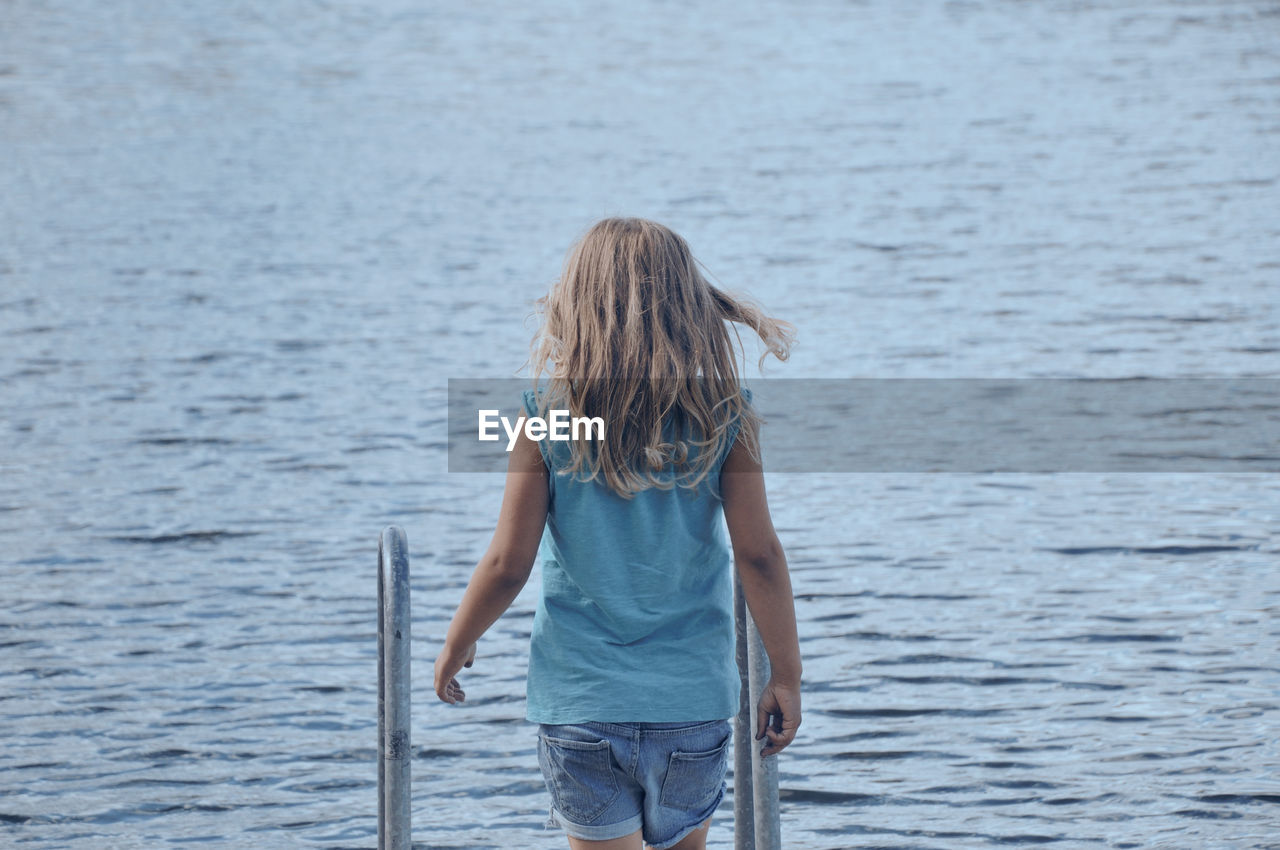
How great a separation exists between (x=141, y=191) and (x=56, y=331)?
9.45m

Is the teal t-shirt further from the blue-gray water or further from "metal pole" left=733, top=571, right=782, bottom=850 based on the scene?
the blue-gray water

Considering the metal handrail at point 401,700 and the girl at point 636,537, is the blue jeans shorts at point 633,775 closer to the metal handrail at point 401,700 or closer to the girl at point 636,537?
the girl at point 636,537

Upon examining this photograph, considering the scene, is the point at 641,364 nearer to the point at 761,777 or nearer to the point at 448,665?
the point at 448,665

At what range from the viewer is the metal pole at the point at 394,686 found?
3.56 m

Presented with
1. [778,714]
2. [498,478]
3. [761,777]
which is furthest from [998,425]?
[778,714]

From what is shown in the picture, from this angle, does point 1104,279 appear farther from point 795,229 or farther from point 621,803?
point 621,803

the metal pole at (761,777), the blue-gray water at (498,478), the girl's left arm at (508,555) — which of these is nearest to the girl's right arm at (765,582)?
the metal pole at (761,777)

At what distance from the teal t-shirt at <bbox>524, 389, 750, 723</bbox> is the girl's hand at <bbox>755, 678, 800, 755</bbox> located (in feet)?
0.44

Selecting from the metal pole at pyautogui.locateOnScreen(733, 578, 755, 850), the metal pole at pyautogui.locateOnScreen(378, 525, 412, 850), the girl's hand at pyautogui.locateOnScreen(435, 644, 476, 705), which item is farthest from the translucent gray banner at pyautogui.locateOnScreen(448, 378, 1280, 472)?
the girl's hand at pyautogui.locateOnScreen(435, 644, 476, 705)

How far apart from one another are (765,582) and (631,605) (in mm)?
263

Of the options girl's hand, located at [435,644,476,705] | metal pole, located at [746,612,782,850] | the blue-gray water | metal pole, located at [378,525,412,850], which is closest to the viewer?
girl's hand, located at [435,644,476,705]

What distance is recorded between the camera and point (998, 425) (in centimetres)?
1101

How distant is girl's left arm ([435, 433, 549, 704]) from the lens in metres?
3.24

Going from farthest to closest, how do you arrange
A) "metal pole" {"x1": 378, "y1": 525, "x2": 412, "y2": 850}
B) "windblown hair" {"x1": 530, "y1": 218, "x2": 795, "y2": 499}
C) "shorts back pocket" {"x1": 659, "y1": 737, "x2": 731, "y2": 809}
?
1. "metal pole" {"x1": 378, "y1": 525, "x2": 412, "y2": 850}
2. "shorts back pocket" {"x1": 659, "y1": 737, "x2": 731, "y2": 809}
3. "windblown hair" {"x1": 530, "y1": 218, "x2": 795, "y2": 499}
